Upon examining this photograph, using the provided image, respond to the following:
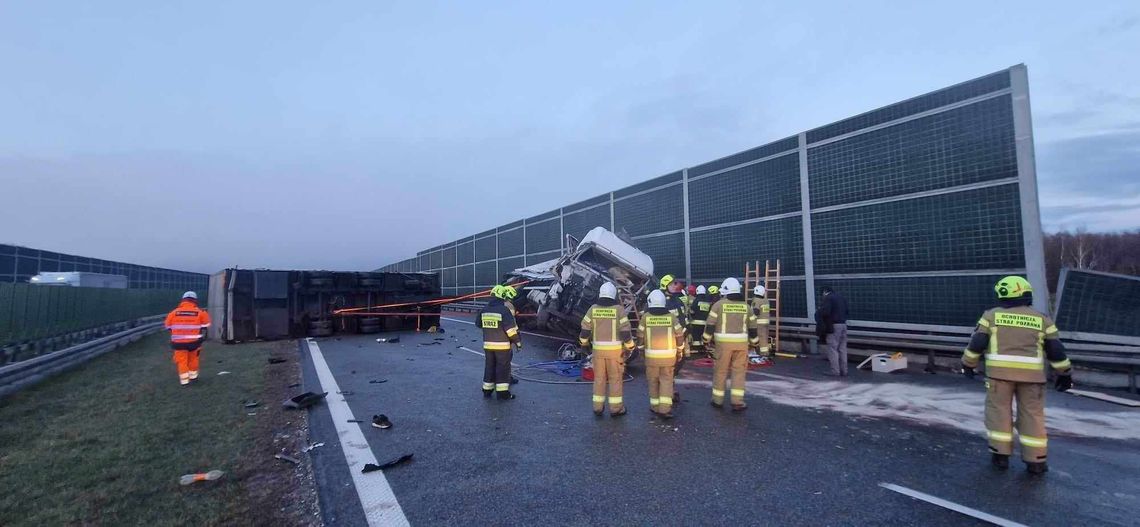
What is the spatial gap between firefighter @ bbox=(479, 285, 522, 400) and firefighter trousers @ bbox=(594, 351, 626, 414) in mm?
1500

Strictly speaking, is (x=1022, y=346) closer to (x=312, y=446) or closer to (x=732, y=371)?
(x=732, y=371)

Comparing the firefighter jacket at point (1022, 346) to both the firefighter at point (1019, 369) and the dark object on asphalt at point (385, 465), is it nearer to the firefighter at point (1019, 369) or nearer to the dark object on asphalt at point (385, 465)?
the firefighter at point (1019, 369)

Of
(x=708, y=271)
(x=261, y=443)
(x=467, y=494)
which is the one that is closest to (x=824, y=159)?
A: (x=708, y=271)

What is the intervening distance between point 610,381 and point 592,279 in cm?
657

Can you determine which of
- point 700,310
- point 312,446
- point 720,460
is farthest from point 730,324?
point 312,446

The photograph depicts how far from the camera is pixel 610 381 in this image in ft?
20.3

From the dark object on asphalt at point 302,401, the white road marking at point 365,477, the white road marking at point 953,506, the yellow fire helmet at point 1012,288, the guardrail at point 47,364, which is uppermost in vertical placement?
the yellow fire helmet at point 1012,288

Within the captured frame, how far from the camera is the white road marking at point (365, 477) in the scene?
11.0 ft

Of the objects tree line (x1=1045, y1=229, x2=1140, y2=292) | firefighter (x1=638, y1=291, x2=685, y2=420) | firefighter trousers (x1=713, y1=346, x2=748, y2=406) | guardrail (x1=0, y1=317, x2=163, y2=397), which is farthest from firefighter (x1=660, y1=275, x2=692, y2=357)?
tree line (x1=1045, y1=229, x2=1140, y2=292)

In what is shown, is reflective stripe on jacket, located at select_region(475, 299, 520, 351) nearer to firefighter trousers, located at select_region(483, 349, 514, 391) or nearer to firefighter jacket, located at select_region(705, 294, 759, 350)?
firefighter trousers, located at select_region(483, 349, 514, 391)

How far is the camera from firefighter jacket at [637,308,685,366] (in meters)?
6.10

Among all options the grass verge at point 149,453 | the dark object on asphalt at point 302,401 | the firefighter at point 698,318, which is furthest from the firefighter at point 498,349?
the firefighter at point 698,318

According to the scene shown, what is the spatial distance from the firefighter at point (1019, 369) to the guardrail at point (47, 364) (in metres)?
12.6

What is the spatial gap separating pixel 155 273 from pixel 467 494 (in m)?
50.6
